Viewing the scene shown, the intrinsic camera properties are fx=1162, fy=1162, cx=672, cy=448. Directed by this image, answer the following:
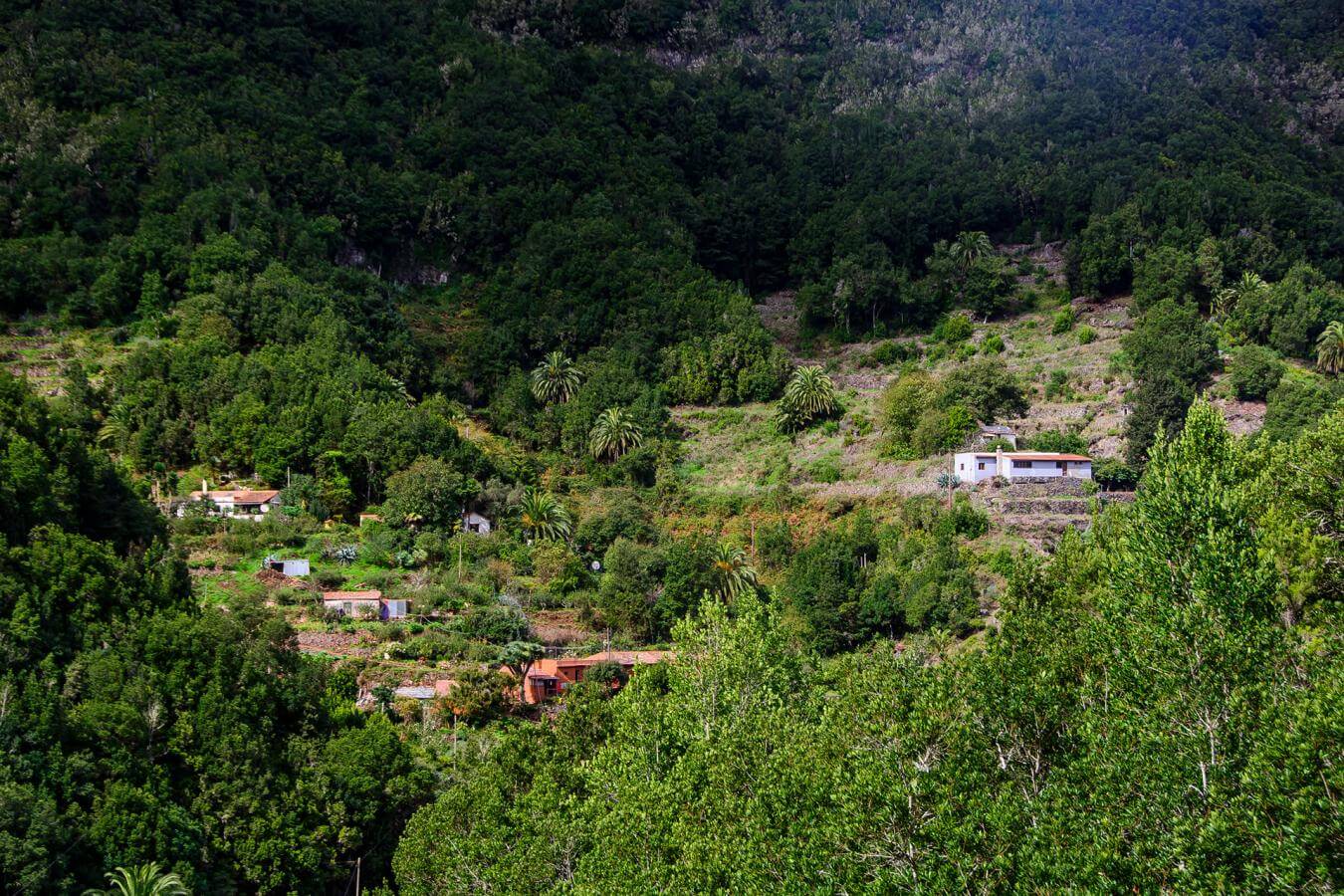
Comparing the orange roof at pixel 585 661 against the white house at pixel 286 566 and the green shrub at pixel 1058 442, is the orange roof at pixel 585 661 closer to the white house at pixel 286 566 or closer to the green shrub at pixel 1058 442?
the white house at pixel 286 566

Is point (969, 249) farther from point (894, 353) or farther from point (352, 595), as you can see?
point (352, 595)

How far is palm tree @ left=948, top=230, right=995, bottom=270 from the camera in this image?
271ft

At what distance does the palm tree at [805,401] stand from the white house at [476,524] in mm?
19362

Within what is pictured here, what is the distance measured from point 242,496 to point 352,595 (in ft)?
38.8

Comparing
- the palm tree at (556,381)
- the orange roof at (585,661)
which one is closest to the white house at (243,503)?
the orange roof at (585,661)

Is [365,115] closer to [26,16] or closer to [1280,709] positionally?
[26,16]

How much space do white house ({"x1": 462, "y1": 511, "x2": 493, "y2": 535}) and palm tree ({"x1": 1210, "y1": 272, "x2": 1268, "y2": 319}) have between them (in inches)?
1724

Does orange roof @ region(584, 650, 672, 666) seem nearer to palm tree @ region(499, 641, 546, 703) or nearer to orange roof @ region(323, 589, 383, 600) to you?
palm tree @ region(499, 641, 546, 703)

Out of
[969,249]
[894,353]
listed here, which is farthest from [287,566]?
[969,249]

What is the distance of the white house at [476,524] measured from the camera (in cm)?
5628

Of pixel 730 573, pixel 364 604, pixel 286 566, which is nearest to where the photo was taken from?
pixel 364 604

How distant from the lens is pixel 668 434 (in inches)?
2749

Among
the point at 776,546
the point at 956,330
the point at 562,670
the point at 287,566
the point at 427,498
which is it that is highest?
the point at 956,330

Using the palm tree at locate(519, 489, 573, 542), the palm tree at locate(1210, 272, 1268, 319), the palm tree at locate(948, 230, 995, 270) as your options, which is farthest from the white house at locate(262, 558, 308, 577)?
the palm tree at locate(1210, 272, 1268, 319)
